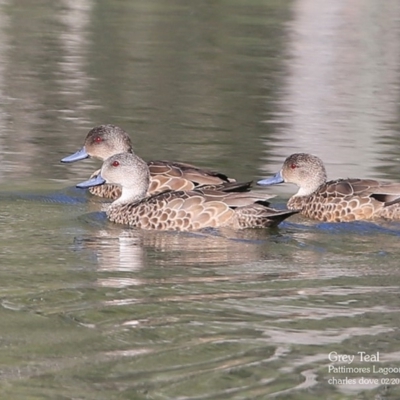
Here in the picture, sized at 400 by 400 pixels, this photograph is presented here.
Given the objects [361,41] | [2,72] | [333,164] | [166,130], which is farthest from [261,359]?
[361,41]

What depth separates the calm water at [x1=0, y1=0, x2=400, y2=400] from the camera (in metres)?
6.49

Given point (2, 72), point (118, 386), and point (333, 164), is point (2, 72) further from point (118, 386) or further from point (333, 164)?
point (118, 386)

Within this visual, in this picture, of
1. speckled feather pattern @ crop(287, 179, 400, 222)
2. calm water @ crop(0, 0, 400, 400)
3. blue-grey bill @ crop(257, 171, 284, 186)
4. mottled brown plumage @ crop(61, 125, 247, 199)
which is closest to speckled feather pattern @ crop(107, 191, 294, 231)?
calm water @ crop(0, 0, 400, 400)

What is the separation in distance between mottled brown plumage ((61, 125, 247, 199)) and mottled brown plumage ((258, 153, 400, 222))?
0.59m

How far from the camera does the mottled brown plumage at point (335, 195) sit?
11.0 m

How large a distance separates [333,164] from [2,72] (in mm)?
8336

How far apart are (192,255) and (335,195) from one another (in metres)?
2.38

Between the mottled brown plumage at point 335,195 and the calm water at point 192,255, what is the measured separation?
0.27 meters

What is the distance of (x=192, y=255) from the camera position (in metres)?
9.29

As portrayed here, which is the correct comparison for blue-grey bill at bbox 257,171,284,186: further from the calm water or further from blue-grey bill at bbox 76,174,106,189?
blue-grey bill at bbox 76,174,106,189

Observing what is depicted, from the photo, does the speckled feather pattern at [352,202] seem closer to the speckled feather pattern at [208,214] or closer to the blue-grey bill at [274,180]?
the blue-grey bill at [274,180]

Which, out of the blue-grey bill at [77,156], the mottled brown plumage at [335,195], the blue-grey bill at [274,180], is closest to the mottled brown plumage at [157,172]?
the blue-grey bill at [77,156]

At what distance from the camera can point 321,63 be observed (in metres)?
24.1

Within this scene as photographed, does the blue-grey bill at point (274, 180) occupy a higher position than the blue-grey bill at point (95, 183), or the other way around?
the blue-grey bill at point (95, 183)
